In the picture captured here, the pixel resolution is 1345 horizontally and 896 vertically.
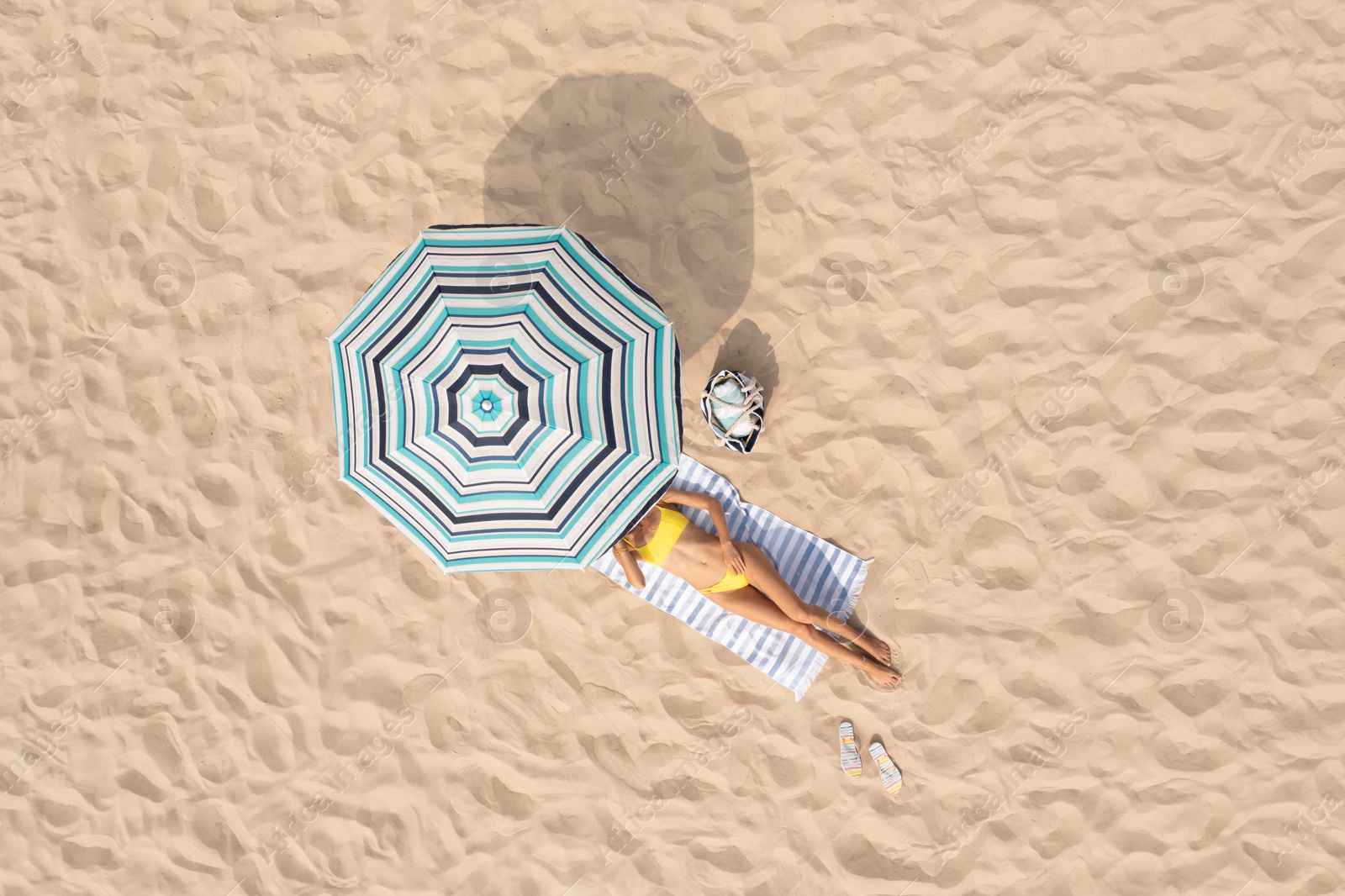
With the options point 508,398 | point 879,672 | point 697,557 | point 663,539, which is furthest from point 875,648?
point 508,398

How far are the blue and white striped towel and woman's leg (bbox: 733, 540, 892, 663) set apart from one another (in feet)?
0.50

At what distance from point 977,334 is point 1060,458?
40.1 inches

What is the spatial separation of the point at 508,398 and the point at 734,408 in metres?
1.73

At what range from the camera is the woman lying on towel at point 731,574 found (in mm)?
5004

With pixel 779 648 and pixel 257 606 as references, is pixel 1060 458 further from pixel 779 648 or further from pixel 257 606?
pixel 257 606

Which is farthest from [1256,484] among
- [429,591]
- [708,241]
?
[429,591]

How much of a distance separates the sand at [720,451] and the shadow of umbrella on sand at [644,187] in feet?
0.10

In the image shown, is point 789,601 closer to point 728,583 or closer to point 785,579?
point 785,579

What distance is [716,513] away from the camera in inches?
195

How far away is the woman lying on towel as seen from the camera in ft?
16.4

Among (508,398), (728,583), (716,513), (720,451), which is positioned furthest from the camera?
(720,451)
